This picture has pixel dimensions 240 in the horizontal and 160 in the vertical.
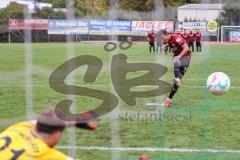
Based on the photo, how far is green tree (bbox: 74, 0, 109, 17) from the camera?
22.9ft

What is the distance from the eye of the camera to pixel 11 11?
27.3 feet

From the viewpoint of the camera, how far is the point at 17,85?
14172 millimetres

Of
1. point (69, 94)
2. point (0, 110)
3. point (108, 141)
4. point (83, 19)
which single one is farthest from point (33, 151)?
point (69, 94)

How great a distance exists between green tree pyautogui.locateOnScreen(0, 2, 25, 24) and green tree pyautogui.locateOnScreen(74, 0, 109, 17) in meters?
0.87

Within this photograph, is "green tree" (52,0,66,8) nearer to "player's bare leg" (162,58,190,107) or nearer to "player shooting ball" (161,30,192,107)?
"player shooting ball" (161,30,192,107)

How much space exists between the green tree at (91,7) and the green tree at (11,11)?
2.86 feet

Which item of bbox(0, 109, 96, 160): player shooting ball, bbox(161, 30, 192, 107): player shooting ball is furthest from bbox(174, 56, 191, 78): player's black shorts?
bbox(0, 109, 96, 160): player shooting ball

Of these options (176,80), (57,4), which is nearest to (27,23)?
(57,4)

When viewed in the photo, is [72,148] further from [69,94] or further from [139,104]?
[69,94]

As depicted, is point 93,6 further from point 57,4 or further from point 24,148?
point 24,148

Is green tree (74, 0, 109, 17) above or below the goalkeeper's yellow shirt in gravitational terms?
above

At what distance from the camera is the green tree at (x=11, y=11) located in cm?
821

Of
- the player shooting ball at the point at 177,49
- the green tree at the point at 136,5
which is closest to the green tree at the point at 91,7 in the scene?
the green tree at the point at 136,5

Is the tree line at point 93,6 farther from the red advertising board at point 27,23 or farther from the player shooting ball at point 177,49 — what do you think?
the player shooting ball at point 177,49
